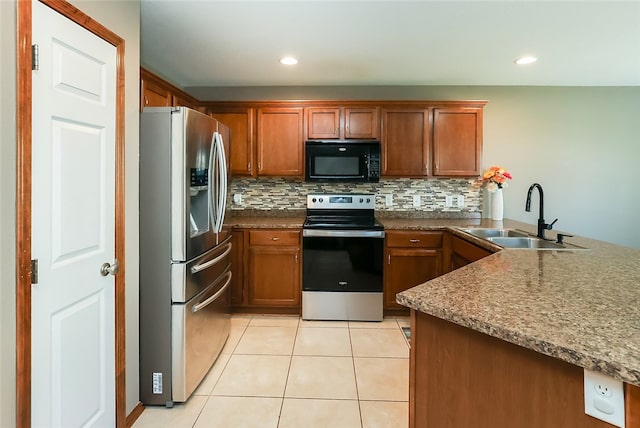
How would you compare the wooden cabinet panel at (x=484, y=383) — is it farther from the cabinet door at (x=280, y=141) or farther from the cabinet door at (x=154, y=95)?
the cabinet door at (x=280, y=141)

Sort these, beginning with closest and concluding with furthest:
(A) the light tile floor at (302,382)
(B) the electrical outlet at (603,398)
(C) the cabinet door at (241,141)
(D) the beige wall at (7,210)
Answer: (B) the electrical outlet at (603,398)
(D) the beige wall at (7,210)
(A) the light tile floor at (302,382)
(C) the cabinet door at (241,141)

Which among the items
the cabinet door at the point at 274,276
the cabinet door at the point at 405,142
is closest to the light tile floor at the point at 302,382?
the cabinet door at the point at 274,276

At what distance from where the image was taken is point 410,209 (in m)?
3.63

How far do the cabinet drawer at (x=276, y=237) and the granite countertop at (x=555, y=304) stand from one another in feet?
5.93

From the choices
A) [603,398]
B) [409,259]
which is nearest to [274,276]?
[409,259]

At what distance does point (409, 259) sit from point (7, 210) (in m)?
2.77

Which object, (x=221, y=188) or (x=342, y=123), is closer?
(x=221, y=188)

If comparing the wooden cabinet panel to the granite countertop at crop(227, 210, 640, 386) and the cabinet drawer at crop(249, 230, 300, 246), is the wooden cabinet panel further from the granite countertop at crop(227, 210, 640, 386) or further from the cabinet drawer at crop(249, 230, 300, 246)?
the cabinet drawer at crop(249, 230, 300, 246)

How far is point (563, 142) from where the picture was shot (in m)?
3.55

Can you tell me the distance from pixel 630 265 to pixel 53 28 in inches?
103

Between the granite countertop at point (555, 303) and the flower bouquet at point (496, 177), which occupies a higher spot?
the flower bouquet at point (496, 177)

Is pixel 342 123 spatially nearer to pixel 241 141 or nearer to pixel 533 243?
pixel 241 141

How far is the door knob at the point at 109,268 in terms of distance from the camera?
4.98 feet

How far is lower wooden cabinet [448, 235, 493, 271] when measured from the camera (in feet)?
7.77
